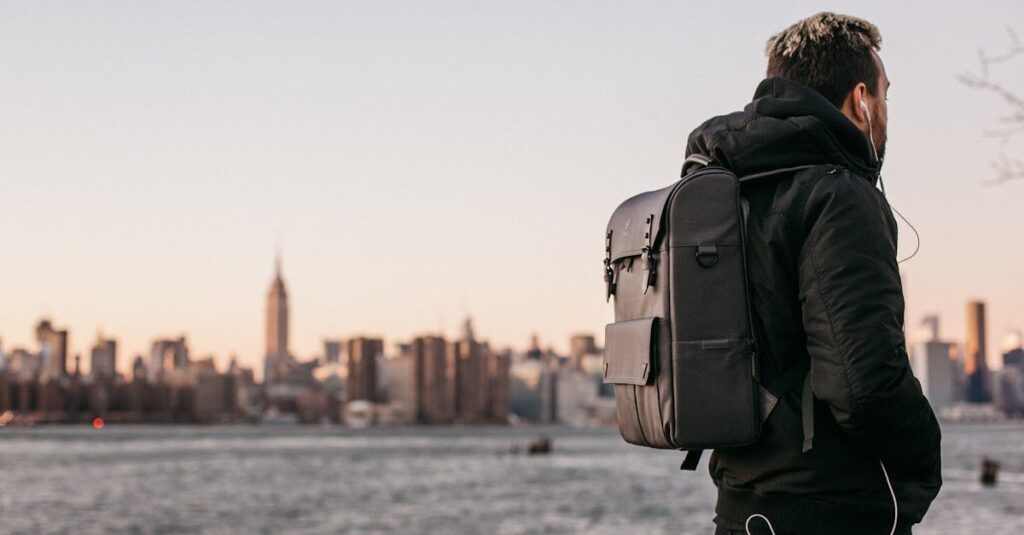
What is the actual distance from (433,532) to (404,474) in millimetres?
49469

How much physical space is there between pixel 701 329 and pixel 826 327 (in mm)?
329

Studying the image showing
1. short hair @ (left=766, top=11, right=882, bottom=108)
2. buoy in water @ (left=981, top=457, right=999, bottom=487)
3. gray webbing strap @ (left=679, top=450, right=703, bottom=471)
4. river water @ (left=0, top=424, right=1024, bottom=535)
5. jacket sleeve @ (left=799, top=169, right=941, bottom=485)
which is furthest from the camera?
buoy in water @ (left=981, top=457, right=999, bottom=487)

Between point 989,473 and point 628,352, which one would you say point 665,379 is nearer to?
point 628,352

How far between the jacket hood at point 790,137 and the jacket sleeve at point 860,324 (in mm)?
130

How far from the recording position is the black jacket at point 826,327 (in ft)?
10.7

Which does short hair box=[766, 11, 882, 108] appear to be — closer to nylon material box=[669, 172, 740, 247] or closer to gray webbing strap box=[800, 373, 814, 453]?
nylon material box=[669, 172, 740, 247]

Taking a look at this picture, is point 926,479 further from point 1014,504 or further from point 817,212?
point 1014,504

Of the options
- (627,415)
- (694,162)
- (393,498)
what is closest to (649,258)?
(694,162)

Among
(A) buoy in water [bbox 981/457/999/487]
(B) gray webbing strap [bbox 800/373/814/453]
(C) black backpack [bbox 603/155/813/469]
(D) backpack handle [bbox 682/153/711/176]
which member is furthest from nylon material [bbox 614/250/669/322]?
(A) buoy in water [bbox 981/457/999/487]

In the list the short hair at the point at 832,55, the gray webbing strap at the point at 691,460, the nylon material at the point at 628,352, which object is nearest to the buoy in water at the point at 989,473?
the gray webbing strap at the point at 691,460

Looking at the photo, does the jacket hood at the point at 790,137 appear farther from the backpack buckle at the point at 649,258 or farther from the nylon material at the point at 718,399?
the nylon material at the point at 718,399

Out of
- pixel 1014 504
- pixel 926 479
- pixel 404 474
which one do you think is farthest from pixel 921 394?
pixel 404 474

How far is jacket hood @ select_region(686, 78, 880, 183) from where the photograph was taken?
3500 millimetres

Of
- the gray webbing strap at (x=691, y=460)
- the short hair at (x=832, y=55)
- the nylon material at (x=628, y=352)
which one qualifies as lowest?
the gray webbing strap at (x=691, y=460)
